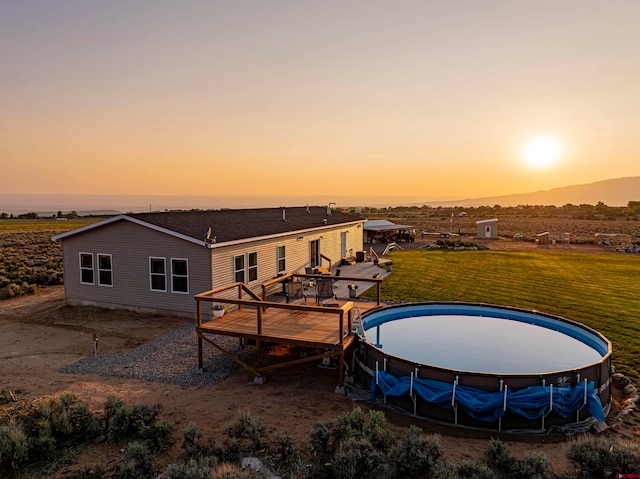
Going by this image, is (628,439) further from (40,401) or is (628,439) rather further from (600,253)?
(600,253)

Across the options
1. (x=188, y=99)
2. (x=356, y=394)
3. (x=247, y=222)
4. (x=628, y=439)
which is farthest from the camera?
(x=188, y=99)

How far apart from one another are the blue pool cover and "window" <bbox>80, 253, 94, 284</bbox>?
45.4 feet

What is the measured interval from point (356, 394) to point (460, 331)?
474 centimetres

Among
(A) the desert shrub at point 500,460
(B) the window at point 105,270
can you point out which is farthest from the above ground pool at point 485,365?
(B) the window at point 105,270

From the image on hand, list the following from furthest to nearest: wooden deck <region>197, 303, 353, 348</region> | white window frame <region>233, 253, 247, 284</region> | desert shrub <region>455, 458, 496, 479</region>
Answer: white window frame <region>233, 253, 247, 284</region> < wooden deck <region>197, 303, 353, 348</region> < desert shrub <region>455, 458, 496, 479</region>

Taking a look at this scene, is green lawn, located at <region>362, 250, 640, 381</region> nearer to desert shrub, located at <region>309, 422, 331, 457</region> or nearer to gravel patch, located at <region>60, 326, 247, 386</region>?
desert shrub, located at <region>309, 422, 331, 457</region>

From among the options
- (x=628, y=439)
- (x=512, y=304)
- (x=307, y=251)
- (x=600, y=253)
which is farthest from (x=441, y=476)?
(x=600, y=253)

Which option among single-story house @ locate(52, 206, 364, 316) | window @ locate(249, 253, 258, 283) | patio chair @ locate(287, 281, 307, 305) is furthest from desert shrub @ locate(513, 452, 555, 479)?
window @ locate(249, 253, 258, 283)

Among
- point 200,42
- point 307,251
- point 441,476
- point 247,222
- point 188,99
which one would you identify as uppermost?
point 200,42

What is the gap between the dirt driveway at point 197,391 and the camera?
7.17m

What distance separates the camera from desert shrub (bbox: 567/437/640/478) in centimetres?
566

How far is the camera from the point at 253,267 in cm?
1664

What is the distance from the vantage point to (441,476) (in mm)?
5398

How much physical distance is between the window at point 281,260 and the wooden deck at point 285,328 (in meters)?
7.17
